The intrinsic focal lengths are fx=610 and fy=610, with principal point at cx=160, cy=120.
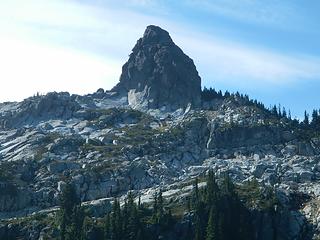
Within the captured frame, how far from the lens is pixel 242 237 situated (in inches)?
7869

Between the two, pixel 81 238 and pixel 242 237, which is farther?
pixel 242 237

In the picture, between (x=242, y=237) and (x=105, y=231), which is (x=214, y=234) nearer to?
(x=242, y=237)

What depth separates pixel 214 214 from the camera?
19912cm

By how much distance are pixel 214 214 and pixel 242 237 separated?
39.4 ft

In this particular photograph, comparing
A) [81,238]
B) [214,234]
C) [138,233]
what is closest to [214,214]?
[214,234]

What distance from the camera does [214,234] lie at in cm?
18812

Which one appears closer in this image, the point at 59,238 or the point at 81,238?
the point at 81,238

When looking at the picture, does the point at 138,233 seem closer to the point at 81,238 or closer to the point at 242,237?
the point at 81,238

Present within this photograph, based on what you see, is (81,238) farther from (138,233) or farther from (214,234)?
(214,234)

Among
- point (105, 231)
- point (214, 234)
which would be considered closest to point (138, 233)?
point (105, 231)

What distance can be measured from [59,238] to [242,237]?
5990 cm

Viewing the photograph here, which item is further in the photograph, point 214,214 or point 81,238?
point 214,214

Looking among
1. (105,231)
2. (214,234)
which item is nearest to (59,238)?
(105,231)

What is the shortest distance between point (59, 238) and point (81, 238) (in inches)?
664
